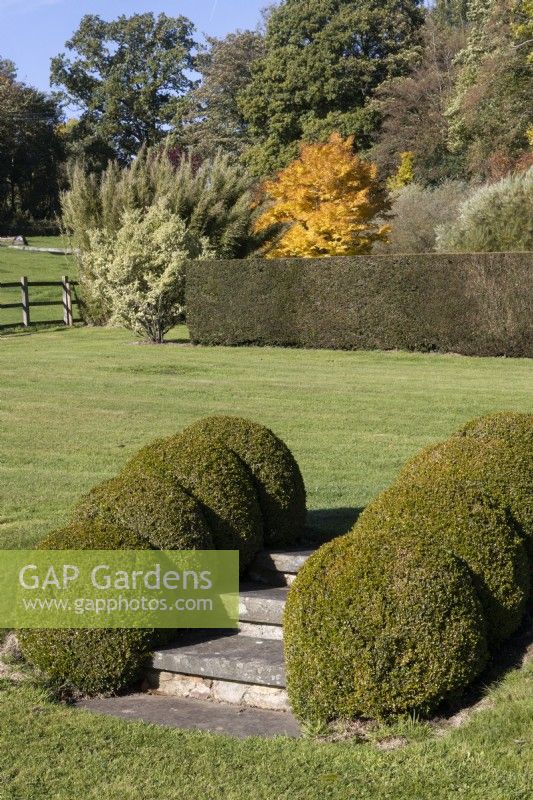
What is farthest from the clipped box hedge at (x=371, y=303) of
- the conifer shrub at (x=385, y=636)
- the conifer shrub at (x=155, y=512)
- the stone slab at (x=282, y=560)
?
the conifer shrub at (x=385, y=636)

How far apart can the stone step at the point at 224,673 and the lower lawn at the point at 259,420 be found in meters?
0.64

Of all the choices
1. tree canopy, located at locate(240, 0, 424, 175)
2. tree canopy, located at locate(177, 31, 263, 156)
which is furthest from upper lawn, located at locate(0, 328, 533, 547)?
tree canopy, located at locate(177, 31, 263, 156)

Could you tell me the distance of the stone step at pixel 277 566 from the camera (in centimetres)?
679

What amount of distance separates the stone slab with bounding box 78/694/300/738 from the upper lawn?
2092 millimetres

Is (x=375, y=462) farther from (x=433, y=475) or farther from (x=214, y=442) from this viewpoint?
(x=433, y=475)

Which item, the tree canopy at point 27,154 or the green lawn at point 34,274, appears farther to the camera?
the tree canopy at point 27,154

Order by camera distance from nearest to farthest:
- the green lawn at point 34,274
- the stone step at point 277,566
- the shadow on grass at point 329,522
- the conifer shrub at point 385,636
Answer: the conifer shrub at point 385,636 < the stone step at point 277,566 < the shadow on grass at point 329,522 < the green lawn at point 34,274

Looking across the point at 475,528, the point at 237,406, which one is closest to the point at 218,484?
the point at 475,528

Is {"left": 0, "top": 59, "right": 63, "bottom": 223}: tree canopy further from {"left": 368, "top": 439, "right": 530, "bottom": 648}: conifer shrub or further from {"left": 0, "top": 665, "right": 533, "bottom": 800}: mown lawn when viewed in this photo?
{"left": 0, "top": 665, "right": 533, "bottom": 800}: mown lawn

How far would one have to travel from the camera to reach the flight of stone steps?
18.3 ft

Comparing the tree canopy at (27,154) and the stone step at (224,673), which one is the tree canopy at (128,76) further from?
the stone step at (224,673)

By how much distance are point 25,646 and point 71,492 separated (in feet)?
11.3

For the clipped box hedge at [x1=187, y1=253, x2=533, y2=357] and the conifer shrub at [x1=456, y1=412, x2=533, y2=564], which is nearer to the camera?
the conifer shrub at [x1=456, y1=412, x2=533, y2=564]

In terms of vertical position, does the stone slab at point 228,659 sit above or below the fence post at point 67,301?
below
